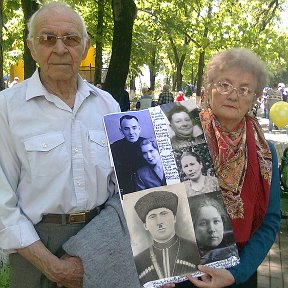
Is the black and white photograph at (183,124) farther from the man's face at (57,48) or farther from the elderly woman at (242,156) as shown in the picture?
the man's face at (57,48)

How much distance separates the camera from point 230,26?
17.8m

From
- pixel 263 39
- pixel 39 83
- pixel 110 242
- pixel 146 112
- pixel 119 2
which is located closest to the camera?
pixel 146 112

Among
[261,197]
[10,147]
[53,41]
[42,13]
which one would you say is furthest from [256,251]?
[42,13]

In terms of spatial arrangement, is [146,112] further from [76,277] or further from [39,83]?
[76,277]

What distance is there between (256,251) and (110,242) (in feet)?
2.13

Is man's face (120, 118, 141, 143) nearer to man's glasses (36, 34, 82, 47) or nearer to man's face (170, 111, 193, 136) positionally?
man's face (170, 111, 193, 136)

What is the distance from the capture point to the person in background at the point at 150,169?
5.40ft

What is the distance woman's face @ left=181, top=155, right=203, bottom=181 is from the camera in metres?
1.72

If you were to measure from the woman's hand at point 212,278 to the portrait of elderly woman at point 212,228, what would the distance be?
37 millimetres

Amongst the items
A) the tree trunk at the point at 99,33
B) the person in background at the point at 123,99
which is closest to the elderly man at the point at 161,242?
the person in background at the point at 123,99

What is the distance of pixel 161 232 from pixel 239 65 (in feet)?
2.58

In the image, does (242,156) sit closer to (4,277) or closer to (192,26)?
(4,277)

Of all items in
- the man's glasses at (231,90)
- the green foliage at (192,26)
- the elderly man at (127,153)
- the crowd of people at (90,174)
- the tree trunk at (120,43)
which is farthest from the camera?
the green foliage at (192,26)

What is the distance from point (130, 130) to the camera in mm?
1668
